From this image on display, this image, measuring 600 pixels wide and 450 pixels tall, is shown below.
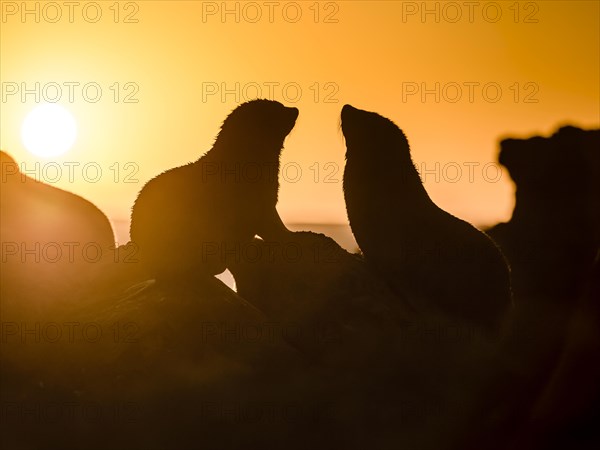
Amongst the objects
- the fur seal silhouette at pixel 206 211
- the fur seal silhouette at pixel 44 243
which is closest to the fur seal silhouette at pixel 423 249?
the fur seal silhouette at pixel 206 211

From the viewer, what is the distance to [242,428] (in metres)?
7.09

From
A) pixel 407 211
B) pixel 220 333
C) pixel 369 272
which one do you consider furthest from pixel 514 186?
pixel 220 333

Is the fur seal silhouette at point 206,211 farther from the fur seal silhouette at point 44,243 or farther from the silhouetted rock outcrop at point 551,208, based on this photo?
the silhouetted rock outcrop at point 551,208

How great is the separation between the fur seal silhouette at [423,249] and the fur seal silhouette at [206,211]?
1.39 metres

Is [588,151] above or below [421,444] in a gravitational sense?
above

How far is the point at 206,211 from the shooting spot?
1054cm

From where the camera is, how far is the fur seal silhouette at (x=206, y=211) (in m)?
10.4

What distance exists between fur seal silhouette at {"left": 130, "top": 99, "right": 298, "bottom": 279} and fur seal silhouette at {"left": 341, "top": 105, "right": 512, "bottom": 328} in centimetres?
139

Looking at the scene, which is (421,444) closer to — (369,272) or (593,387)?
(369,272)

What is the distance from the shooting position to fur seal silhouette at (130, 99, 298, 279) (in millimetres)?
10438

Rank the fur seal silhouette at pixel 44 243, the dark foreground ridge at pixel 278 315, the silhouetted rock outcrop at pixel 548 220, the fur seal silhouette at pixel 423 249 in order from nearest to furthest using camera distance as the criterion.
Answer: the dark foreground ridge at pixel 278 315 < the silhouetted rock outcrop at pixel 548 220 < the fur seal silhouette at pixel 44 243 < the fur seal silhouette at pixel 423 249

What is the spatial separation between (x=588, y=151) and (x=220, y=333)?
21.1 ft

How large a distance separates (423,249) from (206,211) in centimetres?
290

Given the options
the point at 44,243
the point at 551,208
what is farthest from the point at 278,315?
the point at 551,208
